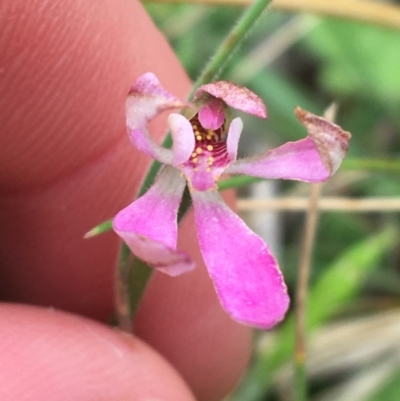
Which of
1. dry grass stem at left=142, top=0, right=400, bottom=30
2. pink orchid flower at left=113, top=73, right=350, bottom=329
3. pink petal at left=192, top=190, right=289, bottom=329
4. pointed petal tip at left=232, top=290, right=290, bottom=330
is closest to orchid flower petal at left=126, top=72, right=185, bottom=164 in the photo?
pink orchid flower at left=113, top=73, right=350, bottom=329

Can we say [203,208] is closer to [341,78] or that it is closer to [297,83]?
[341,78]

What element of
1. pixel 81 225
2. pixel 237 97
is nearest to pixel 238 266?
pixel 237 97

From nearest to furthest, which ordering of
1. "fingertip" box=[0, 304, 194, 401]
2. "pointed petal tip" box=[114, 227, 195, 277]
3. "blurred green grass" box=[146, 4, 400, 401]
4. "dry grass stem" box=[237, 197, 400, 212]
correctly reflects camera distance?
"pointed petal tip" box=[114, 227, 195, 277], "fingertip" box=[0, 304, 194, 401], "dry grass stem" box=[237, 197, 400, 212], "blurred green grass" box=[146, 4, 400, 401]

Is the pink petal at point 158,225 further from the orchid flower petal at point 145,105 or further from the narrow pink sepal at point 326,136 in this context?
the narrow pink sepal at point 326,136

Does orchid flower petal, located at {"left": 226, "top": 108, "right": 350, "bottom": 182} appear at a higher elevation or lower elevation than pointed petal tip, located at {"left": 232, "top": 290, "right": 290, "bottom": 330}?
higher

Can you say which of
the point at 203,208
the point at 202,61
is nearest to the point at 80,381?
the point at 203,208

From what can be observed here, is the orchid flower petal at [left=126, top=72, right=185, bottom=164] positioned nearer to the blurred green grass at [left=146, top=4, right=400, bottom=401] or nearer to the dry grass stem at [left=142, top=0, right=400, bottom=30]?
the dry grass stem at [left=142, top=0, right=400, bottom=30]
